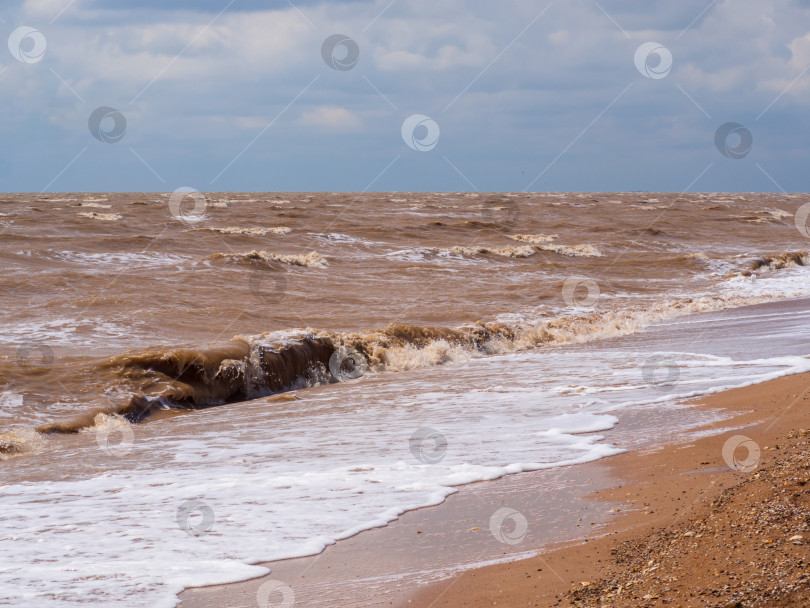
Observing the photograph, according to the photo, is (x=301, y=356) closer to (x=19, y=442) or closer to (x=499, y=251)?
(x=19, y=442)

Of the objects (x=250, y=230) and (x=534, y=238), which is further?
(x=534, y=238)

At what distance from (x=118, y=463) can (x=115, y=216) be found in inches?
1483

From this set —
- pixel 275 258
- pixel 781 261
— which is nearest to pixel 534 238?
pixel 781 261

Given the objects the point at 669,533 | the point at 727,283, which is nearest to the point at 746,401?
the point at 669,533

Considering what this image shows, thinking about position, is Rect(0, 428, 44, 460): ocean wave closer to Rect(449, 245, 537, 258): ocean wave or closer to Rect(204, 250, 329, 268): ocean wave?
Rect(204, 250, 329, 268): ocean wave

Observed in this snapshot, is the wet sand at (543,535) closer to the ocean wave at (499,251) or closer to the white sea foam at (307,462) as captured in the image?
the white sea foam at (307,462)

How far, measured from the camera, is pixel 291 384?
1205cm

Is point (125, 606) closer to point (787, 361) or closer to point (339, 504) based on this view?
point (339, 504)

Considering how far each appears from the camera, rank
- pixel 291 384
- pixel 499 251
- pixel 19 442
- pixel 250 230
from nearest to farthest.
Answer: pixel 19 442
pixel 291 384
pixel 499 251
pixel 250 230

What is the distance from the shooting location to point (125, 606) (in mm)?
4328

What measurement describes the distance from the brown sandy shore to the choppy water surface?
125 centimetres

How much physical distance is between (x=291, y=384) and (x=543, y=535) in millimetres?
7440

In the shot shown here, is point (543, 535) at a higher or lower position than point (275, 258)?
lower

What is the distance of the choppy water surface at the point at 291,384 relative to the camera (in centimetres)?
552
